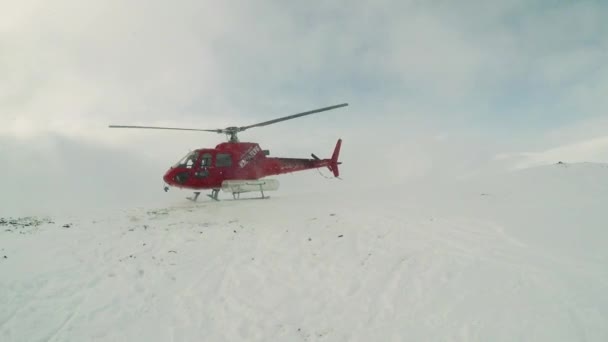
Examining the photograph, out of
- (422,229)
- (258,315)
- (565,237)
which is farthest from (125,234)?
(565,237)

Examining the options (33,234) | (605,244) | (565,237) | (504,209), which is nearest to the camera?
(605,244)

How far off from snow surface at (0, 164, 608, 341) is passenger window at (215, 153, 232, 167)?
18.5ft

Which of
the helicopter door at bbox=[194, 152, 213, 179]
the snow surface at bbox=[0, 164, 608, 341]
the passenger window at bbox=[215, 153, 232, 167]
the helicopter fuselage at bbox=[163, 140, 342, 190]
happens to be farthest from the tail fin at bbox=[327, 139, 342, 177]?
the snow surface at bbox=[0, 164, 608, 341]

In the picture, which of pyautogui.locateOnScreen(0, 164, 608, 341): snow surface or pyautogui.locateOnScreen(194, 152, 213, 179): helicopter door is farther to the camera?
pyautogui.locateOnScreen(194, 152, 213, 179): helicopter door

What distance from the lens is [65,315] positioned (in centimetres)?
498

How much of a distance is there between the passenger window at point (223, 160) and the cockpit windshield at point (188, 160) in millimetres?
1009

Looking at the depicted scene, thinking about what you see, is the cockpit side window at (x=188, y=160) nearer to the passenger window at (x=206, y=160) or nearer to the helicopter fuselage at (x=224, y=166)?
the helicopter fuselage at (x=224, y=166)

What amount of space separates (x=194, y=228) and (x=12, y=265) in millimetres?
4056

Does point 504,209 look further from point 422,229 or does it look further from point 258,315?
point 258,315

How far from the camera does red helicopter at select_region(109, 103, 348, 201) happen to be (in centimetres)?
1473

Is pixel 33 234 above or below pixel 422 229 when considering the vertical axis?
above

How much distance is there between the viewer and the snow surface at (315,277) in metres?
4.77

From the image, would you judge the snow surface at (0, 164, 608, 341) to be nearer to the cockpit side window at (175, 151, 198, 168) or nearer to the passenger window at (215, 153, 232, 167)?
the cockpit side window at (175, 151, 198, 168)

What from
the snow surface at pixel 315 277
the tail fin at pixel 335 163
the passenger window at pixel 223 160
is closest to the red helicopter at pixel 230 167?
the passenger window at pixel 223 160
